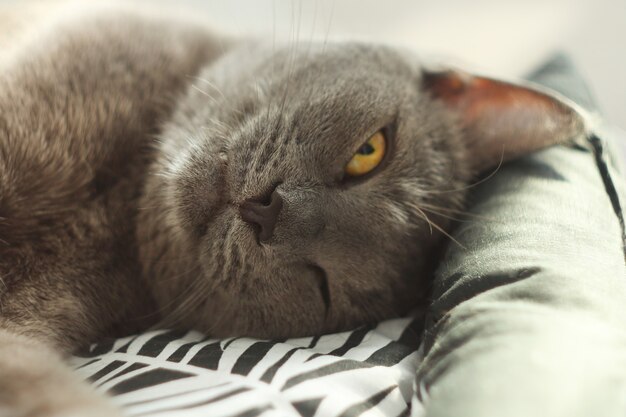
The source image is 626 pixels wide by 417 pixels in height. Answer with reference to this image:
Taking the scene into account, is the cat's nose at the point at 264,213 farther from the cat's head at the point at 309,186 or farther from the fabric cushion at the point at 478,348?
the fabric cushion at the point at 478,348

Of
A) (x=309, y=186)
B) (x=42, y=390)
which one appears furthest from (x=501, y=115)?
(x=42, y=390)

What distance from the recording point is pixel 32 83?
1058 mm

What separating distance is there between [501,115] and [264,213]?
0.60 meters

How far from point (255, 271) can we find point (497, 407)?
43cm

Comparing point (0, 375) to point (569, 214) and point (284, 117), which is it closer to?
point (284, 117)

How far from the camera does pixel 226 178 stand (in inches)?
36.4

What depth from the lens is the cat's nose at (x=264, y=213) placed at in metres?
0.88

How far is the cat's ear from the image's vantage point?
3.70 ft

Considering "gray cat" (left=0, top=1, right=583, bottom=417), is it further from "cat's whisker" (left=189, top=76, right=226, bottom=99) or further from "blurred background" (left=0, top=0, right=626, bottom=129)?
"blurred background" (left=0, top=0, right=626, bottom=129)

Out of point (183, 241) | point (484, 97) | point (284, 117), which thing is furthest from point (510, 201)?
point (183, 241)

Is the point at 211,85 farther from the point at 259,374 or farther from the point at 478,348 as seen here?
the point at 478,348

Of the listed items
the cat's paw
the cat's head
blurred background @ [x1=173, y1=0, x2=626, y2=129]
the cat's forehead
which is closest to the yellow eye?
the cat's head

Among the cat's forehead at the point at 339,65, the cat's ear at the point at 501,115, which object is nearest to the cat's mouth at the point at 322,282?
the cat's forehead at the point at 339,65

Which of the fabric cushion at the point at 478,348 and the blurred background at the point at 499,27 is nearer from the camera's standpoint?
the fabric cushion at the point at 478,348
